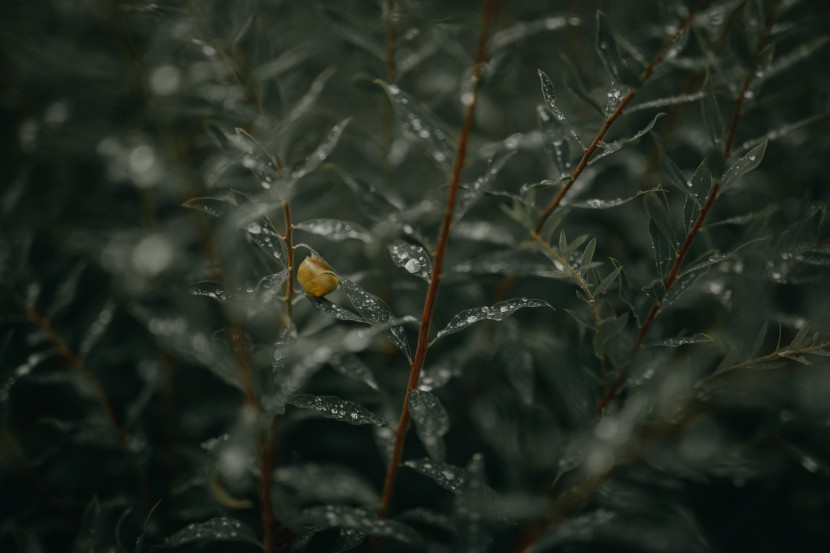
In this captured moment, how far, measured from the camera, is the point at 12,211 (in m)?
0.85

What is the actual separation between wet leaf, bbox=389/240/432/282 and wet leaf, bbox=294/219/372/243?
0.03 metres

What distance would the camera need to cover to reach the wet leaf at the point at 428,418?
1.64ft

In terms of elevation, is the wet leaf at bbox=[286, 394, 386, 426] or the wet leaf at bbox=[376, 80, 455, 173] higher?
the wet leaf at bbox=[376, 80, 455, 173]

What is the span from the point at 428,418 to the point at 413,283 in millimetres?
220

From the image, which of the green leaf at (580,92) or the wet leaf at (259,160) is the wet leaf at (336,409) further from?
the green leaf at (580,92)

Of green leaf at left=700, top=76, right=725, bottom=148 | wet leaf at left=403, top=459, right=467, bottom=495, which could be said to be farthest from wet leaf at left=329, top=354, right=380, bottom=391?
green leaf at left=700, top=76, right=725, bottom=148

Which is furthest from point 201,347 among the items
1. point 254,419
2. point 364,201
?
point 364,201

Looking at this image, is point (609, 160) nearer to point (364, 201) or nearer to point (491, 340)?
point (491, 340)

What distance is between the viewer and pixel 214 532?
554 mm

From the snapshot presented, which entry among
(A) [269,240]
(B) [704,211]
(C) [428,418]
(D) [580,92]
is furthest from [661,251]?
(A) [269,240]

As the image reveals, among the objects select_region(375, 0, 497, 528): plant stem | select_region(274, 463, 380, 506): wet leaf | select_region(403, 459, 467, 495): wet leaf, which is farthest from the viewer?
select_region(274, 463, 380, 506): wet leaf

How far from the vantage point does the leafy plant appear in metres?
0.54

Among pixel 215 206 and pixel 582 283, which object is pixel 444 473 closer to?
pixel 582 283

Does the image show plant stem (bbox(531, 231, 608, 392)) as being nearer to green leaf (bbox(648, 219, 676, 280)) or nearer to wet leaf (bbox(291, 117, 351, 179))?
green leaf (bbox(648, 219, 676, 280))
